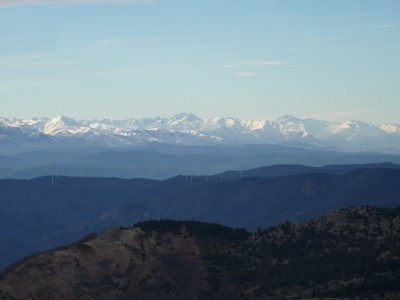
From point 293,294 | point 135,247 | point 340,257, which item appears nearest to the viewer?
point 293,294

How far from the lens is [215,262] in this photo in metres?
98.9

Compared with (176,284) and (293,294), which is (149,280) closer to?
(176,284)

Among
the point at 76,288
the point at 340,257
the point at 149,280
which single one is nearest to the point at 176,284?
the point at 149,280

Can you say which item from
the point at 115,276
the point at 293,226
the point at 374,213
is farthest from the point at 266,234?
the point at 115,276

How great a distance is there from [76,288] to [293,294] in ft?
65.6

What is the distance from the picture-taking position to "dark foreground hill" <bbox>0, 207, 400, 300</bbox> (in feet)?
296

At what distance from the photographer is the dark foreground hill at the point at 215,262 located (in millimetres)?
90125

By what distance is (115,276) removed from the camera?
315 feet

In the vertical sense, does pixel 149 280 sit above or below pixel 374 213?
below

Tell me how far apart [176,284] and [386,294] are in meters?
27.3

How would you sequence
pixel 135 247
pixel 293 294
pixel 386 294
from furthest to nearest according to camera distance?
pixel 135 247
pixel 293 294
pixel 386 294

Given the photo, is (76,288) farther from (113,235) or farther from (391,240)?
(391,240)

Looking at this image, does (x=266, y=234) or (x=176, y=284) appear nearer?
(x=176, y=284)

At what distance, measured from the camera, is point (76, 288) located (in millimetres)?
93312
